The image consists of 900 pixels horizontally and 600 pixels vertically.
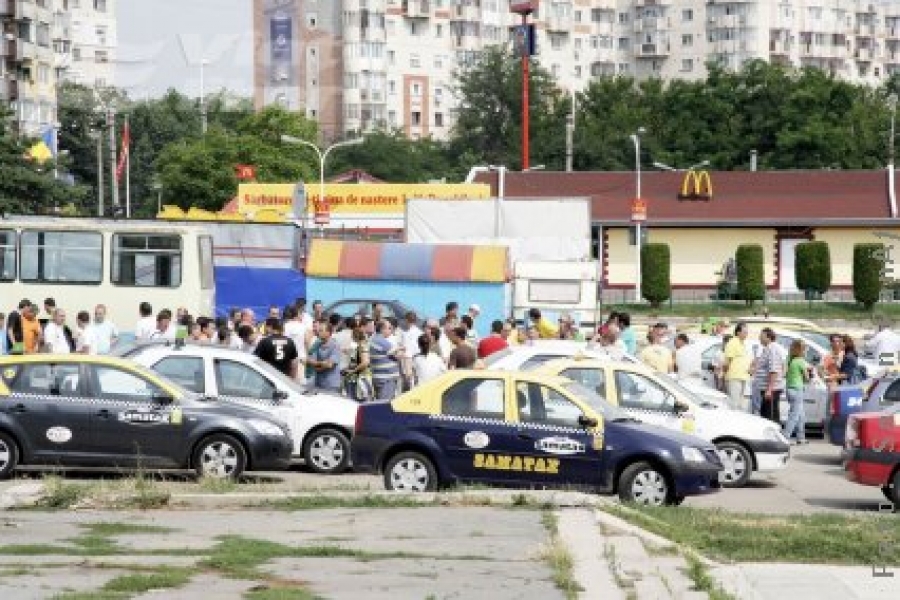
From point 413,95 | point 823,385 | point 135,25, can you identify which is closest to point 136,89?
point 135,25

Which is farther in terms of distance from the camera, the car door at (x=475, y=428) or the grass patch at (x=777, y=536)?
the car door at (x=475, y=428)

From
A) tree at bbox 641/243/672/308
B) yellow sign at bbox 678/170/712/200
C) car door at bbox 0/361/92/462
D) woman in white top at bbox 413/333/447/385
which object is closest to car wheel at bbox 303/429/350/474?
woman in white top at bbox 413/333/447/385

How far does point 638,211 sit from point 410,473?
199ft

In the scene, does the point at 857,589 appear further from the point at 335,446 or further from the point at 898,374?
the point at 898,374

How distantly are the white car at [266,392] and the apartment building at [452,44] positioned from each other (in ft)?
375

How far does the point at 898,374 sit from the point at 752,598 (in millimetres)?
13875

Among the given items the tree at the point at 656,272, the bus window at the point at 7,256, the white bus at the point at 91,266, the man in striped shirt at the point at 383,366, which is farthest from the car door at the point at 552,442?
the tree at the point at 656,272

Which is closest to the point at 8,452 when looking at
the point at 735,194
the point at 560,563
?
the point at 560,563

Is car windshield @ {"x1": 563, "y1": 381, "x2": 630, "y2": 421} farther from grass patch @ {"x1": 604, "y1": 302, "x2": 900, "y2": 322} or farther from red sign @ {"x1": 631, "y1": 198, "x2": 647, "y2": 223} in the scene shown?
red sign @ {"x1": 631, "y1": 198, "x2": 647, "y2": 223}

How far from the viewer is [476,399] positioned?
22.8m

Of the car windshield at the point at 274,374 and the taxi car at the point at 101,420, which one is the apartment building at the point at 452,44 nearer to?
the car windshield at the point at 274,374

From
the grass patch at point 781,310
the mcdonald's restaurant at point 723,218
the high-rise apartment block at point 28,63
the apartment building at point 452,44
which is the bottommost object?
the grass patch at point 781,310

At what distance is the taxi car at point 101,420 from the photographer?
24547 mm

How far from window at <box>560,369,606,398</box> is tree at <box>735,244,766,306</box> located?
5202 cm
